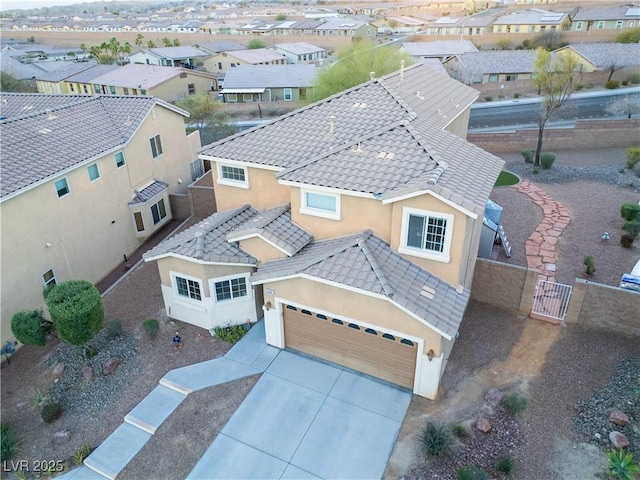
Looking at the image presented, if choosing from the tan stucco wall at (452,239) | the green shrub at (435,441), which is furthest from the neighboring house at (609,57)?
the green shrub at (435,441)

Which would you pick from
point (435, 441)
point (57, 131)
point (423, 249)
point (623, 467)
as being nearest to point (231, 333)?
point (423, 249)

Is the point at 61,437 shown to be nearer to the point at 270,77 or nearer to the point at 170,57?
the point at 270,77

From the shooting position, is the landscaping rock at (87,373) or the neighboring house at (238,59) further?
the neighboring house at (238,59)

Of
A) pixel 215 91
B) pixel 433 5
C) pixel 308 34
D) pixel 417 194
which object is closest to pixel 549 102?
pixel 417 194

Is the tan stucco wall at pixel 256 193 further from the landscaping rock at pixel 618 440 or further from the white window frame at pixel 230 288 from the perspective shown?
the landscaping rock at pixel 618 440

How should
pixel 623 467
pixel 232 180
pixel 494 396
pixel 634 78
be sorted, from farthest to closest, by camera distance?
Answer: pixel 634 78 < pixel 232 180 < pixel 494 396 < pixel 623 467

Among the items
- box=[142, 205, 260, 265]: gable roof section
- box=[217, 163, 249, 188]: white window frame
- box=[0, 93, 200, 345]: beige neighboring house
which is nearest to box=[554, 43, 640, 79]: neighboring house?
box=[0, 93, 200, 345]: beige neighboring house

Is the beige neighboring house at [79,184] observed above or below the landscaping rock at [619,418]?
above

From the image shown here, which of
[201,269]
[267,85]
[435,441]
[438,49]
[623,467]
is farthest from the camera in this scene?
[438,49]
